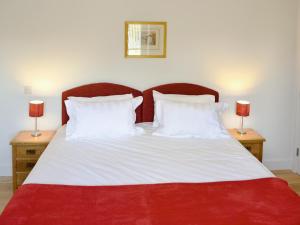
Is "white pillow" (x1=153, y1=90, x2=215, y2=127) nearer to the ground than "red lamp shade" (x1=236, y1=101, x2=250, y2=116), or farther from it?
farther from it

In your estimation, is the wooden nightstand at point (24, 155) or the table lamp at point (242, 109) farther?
the table lamp at point (242, 109)

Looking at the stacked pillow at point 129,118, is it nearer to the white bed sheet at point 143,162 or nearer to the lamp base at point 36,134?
the white bed sheet at point 143,162

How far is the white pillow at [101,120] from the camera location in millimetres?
3463

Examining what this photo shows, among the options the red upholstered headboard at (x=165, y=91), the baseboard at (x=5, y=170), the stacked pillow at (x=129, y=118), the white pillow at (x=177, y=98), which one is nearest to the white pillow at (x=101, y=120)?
the stacked pillow at (x=129, y=118)

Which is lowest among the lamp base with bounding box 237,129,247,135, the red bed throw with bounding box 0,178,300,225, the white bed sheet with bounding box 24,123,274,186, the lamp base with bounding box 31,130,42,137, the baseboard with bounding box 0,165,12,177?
the baseboard with bounding box 0,165,12,177

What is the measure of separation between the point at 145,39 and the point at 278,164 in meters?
2.08

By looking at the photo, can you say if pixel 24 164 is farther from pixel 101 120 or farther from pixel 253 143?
pixel 253 143

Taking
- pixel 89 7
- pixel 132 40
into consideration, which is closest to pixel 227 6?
pixel 132 40

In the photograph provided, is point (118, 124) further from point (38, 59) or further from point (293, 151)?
point (293, 151)

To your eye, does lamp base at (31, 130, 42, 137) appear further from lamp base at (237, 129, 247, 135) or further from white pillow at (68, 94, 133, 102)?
lamp base at (237, 129, 247, 135)

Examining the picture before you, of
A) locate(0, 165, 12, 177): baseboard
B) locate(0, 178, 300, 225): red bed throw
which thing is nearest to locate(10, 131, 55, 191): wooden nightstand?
locate(0, 165, 12, 177): baseboard

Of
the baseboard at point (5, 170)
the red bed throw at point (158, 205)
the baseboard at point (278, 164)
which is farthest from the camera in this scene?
the baseboard at point (278, 164)

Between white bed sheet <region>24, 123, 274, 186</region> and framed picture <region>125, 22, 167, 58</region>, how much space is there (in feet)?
3.05

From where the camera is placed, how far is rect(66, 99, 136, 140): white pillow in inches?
136
